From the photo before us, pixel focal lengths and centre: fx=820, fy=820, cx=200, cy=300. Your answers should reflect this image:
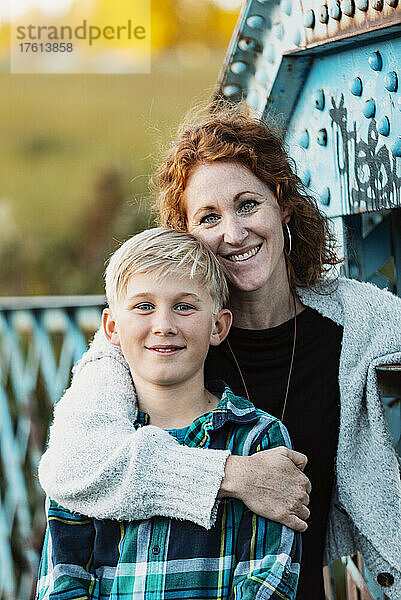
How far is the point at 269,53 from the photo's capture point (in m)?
2.43

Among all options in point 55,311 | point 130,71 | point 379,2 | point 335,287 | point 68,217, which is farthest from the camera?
point 68,217

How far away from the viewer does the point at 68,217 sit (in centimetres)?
1157

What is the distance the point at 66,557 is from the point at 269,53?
154 cm

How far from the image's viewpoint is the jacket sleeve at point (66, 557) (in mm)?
Result: 1639

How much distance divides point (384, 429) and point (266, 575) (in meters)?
0.54

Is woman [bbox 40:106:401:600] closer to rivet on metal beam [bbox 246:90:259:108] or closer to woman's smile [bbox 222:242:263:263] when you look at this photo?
woman's smile [bbox 222:242:263:263]

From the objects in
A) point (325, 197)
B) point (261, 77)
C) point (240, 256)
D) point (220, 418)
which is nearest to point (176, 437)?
point (220, 418)

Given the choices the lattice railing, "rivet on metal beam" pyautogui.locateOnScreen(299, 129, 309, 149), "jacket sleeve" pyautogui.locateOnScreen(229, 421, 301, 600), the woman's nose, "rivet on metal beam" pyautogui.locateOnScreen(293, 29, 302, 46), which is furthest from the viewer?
the lattice railing

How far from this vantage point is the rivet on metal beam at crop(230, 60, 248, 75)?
2551 millimetres

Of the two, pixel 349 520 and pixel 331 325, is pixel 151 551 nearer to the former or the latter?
pixel 349 520

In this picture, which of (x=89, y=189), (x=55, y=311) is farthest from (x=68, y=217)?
(x=55, y=311)

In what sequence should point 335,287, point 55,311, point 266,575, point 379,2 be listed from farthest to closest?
point 55,311
point 335,287
point 379,2
point 266,575

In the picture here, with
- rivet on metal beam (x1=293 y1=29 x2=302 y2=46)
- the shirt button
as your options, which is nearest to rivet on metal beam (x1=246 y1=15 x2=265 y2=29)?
rivet on metal beam (x1=293 y1=29 x2=302 y2=46)

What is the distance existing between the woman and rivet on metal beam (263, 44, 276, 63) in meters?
0.26
